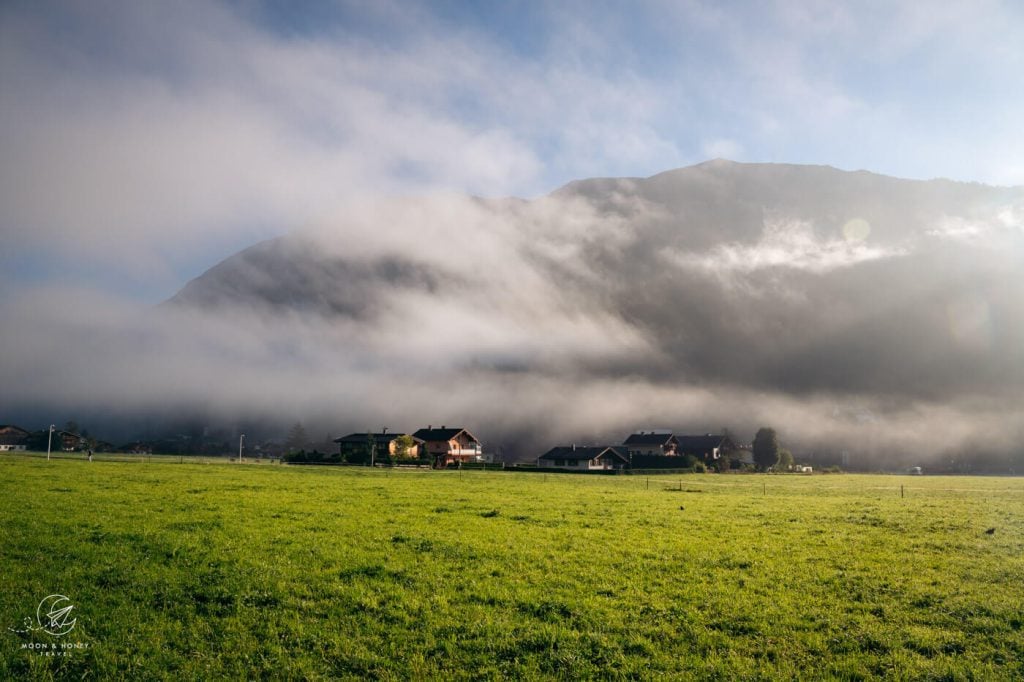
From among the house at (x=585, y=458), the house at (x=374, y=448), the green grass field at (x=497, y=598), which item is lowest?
the house at (x=585, y=458)

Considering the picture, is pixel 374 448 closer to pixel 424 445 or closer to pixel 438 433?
pixel 424 445

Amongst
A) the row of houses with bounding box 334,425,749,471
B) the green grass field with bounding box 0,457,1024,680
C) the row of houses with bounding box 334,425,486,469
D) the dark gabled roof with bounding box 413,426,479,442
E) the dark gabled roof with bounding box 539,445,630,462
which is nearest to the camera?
the green grass field with bounding box 0,457,1024,680

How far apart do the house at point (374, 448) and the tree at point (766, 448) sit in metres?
109

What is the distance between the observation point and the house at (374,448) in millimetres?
133200

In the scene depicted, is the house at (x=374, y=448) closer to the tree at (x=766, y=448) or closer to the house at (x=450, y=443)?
the house at (x=450, y=443)

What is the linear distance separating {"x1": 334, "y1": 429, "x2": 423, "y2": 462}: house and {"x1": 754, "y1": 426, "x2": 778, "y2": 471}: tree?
4296 inches

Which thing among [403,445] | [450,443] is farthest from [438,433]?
[403,445]

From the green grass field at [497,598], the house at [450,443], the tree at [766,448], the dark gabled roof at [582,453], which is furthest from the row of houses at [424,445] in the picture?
the green grass field at [497,598]

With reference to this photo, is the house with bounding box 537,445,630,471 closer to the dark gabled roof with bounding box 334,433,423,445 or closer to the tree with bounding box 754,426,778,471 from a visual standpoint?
the dark gabled roof with bounding box 334,433,423,445

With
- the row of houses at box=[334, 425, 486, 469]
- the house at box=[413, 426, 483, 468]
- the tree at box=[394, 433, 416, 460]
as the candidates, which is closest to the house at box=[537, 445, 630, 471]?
the row of houses at box=[334, 425, 486, 469]

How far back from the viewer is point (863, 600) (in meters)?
17.1

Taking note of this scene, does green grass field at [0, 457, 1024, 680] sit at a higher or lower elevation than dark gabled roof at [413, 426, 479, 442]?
higher

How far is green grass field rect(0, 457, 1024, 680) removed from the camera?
41.5 ft

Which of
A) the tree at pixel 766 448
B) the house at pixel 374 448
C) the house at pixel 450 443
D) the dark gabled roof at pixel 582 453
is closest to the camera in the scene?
the house at pixel 374 448
